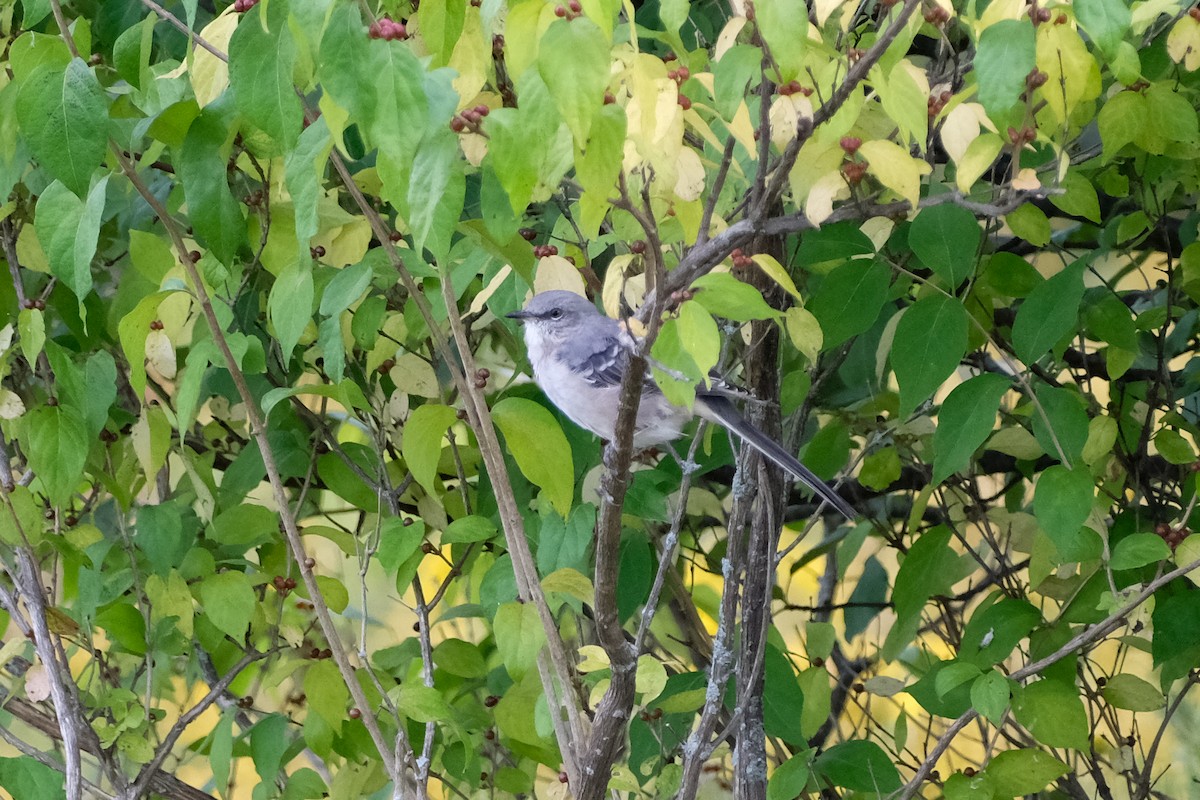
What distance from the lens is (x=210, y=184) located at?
1789mm

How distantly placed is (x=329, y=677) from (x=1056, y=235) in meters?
2.47

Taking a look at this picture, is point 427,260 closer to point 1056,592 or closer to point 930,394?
point 930,394

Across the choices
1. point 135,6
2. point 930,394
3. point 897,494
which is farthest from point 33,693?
point 897,494

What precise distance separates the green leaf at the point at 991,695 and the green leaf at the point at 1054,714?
0.15 m

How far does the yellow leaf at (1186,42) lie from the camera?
6.57 feet

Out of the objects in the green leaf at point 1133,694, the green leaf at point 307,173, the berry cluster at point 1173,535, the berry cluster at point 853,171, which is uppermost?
the berry cluster at point 853,171

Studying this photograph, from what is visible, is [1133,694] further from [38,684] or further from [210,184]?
[38,684]

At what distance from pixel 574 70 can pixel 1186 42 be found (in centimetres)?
142

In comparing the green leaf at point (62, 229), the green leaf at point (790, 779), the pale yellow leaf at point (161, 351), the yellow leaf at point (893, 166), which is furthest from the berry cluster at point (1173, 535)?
the green leaf at point (62, 229)

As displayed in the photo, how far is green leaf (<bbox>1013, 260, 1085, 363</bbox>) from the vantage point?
7.12ft

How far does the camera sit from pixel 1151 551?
2086 mm

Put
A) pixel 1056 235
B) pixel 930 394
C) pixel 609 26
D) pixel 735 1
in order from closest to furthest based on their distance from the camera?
pixel 609 26 → pixel 735 1 → pixel 930 394 → pixel 1056 235

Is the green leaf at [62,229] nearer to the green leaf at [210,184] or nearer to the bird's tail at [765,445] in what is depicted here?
the green leaf at [210,184]

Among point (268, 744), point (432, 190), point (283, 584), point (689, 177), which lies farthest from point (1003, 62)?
point (268, 744)
